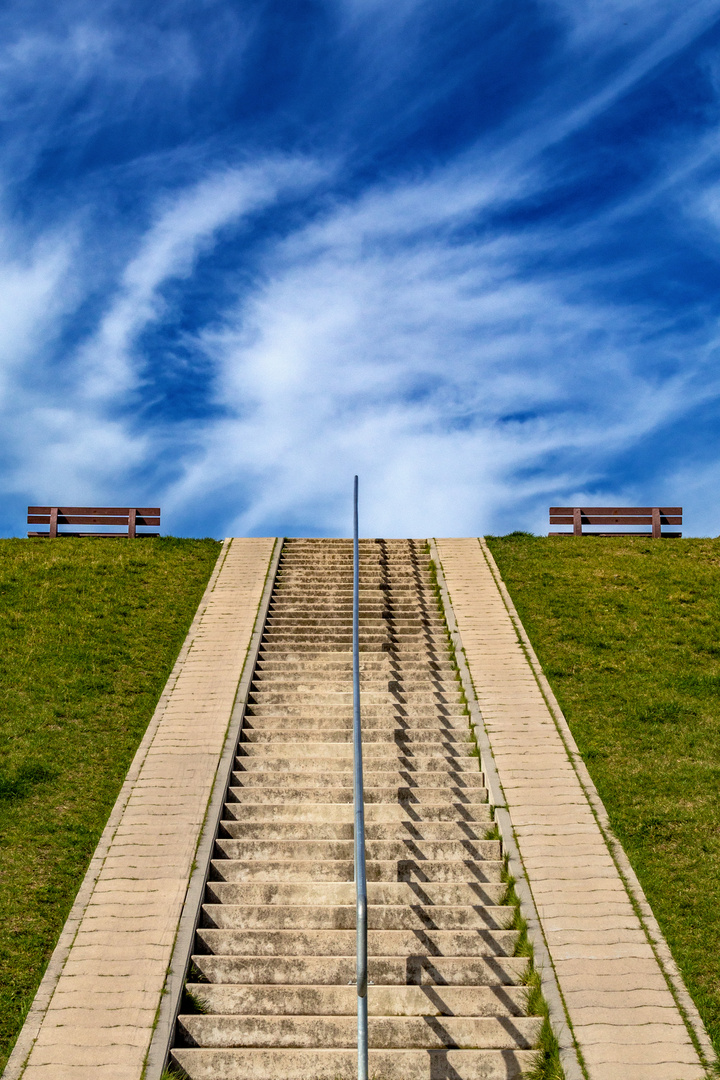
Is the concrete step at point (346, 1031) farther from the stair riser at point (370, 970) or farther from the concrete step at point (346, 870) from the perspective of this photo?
the concrete step at point (346, 870)

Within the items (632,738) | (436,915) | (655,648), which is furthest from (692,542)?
(436,915)

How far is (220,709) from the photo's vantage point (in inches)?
445

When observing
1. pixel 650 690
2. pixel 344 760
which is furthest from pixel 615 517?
pixel 344 760

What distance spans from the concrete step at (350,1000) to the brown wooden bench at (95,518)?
13793 millimetres

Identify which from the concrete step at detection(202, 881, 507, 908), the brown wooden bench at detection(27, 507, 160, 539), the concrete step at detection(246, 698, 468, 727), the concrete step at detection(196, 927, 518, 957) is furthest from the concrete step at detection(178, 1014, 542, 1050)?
the brown wooden bench at detection(27, 507, 160, 539)

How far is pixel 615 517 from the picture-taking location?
20.0m

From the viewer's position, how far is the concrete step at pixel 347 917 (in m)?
7.85

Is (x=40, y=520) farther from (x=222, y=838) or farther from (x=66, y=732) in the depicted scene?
(x=222, y=838)

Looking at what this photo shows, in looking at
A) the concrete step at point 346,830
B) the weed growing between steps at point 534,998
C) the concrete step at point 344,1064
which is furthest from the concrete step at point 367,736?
the concrete step at point 344,1064

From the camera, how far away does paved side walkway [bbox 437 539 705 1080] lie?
644 cm

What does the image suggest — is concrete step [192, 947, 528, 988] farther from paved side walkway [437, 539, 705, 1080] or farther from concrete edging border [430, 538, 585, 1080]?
paved side walkway [437, 539, 705, 1080]

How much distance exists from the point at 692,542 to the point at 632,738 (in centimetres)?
964

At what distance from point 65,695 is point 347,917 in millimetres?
5712

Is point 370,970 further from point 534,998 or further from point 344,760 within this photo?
point 344,760
